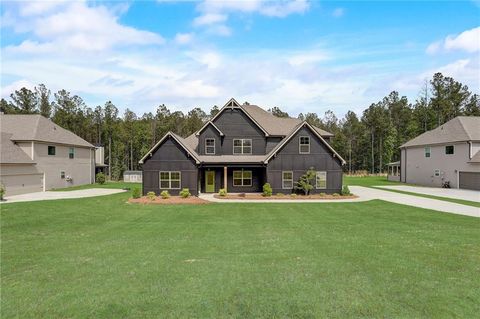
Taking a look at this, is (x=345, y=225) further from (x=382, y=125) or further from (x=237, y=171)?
(x=382, y=125)

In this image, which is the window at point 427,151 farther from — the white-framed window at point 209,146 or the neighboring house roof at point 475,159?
the white-framed window at point 209,146

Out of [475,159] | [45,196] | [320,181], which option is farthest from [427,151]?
[45,196]

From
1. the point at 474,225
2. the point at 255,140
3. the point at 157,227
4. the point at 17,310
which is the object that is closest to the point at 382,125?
the point at 255,140

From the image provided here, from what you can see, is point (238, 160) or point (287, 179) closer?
point (287, 179)

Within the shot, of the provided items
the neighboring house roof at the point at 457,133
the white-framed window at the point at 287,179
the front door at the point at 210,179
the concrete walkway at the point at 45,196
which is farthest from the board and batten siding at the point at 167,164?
the neighboring house roof at the point at 457,133

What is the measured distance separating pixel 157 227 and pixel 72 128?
64.6 meters

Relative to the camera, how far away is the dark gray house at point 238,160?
28672 mm

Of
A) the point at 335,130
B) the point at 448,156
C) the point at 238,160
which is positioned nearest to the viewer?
the point at 238,160

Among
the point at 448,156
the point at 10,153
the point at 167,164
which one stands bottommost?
the point at 167,164

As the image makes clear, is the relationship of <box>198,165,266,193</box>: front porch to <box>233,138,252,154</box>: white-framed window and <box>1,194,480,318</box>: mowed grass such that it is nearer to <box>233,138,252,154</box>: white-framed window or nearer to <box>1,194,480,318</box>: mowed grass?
<box>233,138,252,154</box>: white-framed window

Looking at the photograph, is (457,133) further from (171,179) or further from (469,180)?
(171,179)

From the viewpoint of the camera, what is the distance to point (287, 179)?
29.3m

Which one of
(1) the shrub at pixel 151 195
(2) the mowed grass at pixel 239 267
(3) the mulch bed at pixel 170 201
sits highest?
(1) the shrub at pixel 151 195

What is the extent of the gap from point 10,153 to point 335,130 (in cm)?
7163
